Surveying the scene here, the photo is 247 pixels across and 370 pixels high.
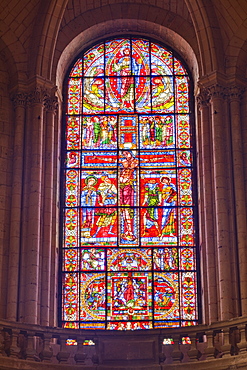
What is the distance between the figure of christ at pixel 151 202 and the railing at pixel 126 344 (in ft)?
13.5

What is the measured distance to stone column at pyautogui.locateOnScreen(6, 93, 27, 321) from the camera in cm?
1934

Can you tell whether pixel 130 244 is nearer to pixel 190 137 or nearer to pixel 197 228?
pixel 197 228

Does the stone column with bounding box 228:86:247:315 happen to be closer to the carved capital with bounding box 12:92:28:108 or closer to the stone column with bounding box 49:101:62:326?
the stone column with bounding box 49:101:62:326

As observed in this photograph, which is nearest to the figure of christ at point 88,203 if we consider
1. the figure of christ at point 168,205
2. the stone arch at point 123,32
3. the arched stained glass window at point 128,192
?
the arched stained glass window at point 128,192

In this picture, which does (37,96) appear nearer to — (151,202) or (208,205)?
(151,202)

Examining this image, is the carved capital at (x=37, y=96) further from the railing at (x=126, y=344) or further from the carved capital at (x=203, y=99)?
the railing at (x=126, y=344)

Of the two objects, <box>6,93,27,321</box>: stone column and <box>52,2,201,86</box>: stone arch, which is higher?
<box>52,2,201,86</box>: stone arch

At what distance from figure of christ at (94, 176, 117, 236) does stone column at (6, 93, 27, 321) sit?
189 centimetres

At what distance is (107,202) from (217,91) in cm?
351

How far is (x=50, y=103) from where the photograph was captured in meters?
21.5

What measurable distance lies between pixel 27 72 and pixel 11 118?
119 centimetres

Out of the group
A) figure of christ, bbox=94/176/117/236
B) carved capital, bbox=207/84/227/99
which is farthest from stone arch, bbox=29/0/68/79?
carved capital, bbox=207/84/227/99

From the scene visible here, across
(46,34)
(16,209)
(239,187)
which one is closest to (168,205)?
(239,187)

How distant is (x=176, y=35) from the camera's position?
2239 cm
